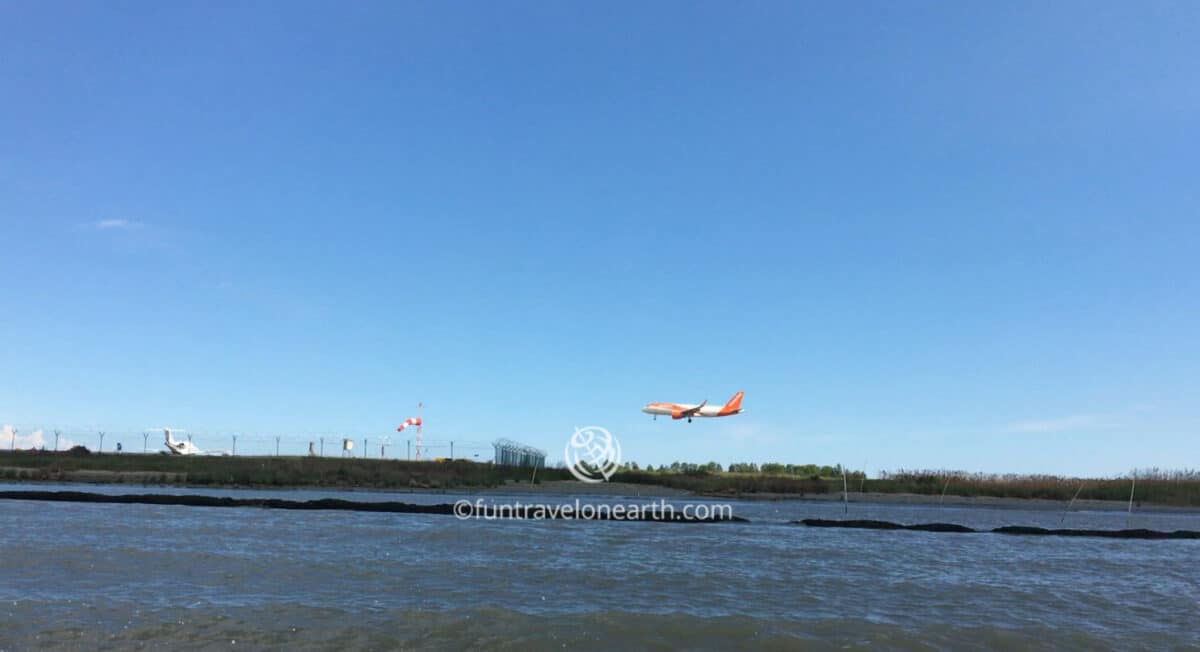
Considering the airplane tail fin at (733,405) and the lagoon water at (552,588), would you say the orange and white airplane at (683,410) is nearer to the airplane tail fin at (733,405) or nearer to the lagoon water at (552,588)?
the airplane tail fin at (733,405)

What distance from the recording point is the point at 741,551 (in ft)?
71.0

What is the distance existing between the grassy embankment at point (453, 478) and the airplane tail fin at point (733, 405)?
13393 millimetres

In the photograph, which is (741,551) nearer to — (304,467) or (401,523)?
(401,523)

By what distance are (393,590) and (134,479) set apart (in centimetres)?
4956

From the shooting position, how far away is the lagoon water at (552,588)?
1105 centimetres

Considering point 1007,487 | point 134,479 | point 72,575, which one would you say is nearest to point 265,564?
point 72,575

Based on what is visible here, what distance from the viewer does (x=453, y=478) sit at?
58781 millimetres

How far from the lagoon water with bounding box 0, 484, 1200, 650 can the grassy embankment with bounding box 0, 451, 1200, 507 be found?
99.5ft

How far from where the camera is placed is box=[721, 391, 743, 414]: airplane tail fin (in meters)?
80.9

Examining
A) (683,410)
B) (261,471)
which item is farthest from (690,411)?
(261,471)

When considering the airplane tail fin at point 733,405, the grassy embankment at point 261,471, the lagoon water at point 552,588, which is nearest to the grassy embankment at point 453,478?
the grassy embankment at point 261,471

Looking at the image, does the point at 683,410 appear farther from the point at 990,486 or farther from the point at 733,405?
the point at 990,486

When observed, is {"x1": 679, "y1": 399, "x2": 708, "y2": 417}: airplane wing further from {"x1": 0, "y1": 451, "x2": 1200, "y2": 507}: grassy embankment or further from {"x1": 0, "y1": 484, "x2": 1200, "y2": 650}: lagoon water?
{"x1": 0, "y1": 484, "x2": 1200, "y2": 650}: lagoon water

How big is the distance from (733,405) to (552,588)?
6902 cm
